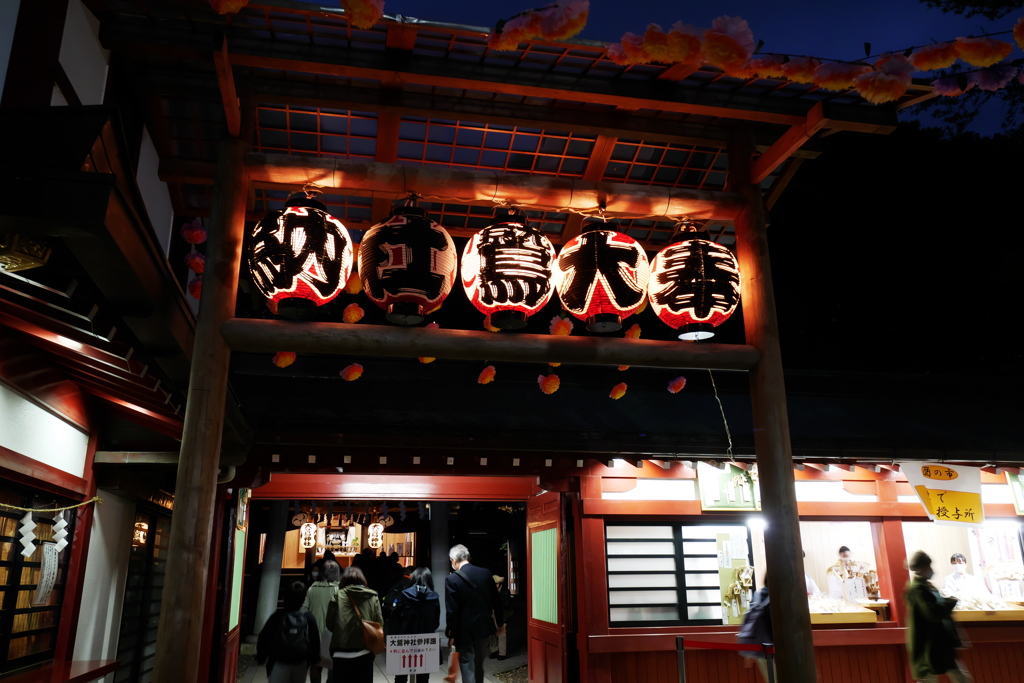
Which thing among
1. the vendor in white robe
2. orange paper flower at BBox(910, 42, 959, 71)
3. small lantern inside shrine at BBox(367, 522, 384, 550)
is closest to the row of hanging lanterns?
orange paper flower at BBox(910, 42, 959, 71)

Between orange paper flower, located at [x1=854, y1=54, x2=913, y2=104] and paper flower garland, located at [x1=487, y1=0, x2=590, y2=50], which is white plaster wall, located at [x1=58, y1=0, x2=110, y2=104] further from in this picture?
orange paper flower, located at [x1=854, y1=54, x2=913, y2=104]

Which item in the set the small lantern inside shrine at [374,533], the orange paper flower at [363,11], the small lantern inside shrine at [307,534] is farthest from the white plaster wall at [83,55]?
the small lantern inside shrine at [374,533]

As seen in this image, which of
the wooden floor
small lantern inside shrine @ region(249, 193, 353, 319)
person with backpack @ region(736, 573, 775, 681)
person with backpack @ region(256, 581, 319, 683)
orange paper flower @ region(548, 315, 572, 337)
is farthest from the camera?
the wooden floor

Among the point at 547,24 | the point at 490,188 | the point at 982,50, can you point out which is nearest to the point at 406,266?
the point at 490,188

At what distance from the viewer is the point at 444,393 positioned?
1150 centimetres

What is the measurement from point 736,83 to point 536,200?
6.33ft

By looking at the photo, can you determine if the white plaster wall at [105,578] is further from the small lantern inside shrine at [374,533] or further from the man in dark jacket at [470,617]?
the small lantern inside shrine at [374,533]

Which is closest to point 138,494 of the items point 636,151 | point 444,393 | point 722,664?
point 444,393

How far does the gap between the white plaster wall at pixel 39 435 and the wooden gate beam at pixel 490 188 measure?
280cm

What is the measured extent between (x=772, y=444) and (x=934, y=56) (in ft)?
10.4

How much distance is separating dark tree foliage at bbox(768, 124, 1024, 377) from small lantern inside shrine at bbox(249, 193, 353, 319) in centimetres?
1879

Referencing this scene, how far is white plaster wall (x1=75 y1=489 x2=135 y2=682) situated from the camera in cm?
779

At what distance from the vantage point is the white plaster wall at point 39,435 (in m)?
5.77

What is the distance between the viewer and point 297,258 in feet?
16.1
